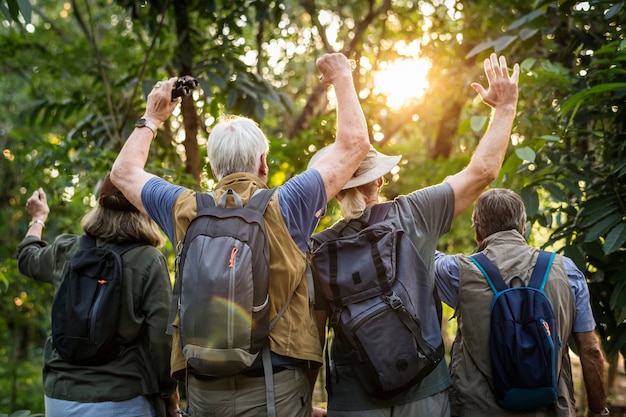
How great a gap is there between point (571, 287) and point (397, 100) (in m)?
5.25

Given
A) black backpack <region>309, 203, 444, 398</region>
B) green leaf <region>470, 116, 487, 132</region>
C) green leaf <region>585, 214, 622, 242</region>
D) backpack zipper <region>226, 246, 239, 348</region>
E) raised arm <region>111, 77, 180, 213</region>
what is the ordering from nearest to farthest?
backpack zipper <region>226, 246, 239, 348</region> → black backpack <region>309, 203, 444, 398</region> → raised arm <region>111, 77, 180, 213</region> → green leaf <region>585, 214, 622, 242</region> → green leaf <region>470, 116, 487, 132</region>

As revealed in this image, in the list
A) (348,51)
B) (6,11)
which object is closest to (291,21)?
(348,51)

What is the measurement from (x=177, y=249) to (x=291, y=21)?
7397 millimetres

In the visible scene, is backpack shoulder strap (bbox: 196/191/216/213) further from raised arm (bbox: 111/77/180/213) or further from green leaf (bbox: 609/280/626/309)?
green leaf (bbox: 609/280/626/309)

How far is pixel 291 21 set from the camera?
9188mm

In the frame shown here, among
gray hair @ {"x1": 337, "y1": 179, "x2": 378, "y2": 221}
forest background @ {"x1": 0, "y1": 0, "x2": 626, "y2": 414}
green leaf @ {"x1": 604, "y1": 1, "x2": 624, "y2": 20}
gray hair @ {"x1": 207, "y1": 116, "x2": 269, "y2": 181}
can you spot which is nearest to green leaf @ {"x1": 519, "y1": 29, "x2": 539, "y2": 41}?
forest background @ {"x1": 0, "y1": 0, "x2": 626, "y2": 414}

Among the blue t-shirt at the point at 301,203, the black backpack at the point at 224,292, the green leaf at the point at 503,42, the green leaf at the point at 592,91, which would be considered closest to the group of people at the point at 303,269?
the blue t-shirt at the point at 301,203

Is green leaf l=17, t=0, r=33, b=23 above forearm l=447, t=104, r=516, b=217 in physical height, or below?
above

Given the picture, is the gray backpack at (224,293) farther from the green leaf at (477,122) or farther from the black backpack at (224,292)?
the green leaf at (477,122)

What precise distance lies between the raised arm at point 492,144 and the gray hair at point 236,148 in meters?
0.82

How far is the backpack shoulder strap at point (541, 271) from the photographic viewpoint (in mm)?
2627

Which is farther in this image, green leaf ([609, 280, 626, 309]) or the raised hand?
green leaf ([609, 280, 626, 309])

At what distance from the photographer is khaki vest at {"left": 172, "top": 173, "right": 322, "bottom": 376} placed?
2.24m

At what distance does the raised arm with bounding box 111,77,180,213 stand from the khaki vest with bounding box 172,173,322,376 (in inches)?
10.7
